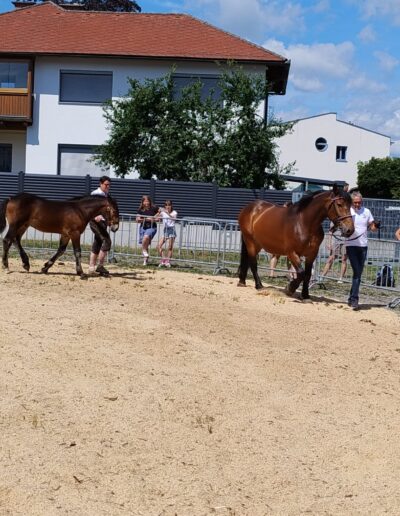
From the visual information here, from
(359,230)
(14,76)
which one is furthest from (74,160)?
(359,230)

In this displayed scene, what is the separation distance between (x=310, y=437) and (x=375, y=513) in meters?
1.22

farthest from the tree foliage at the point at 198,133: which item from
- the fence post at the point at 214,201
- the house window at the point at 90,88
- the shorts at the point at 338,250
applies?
the shorts at the point at 338,250

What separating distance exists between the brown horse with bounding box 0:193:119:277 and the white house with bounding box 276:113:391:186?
47.7 metres

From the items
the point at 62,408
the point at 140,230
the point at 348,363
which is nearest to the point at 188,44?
the point at 140,230

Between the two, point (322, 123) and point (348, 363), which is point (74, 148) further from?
point (322, 123)

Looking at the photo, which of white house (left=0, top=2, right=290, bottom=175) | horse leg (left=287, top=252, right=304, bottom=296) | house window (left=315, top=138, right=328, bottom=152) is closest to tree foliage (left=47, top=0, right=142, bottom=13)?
white house (left=0, top=2, right=290, bottom=175)

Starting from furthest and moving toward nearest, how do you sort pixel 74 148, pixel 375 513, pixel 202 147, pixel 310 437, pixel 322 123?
pixel 322 123 < pixel 74 148 < pixel 202 147 < pixel 310 437 < pixel 375 513

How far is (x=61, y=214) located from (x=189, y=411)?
7295mm

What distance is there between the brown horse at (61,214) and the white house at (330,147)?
47703mm

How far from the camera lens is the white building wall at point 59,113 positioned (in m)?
31.9

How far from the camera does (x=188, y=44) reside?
32.3m

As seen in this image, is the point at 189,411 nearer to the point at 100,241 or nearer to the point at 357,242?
the point at 357,242

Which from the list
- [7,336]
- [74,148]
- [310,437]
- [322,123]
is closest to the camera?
[310,437]

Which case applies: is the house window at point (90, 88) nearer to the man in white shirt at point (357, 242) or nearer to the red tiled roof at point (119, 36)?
the red tiled roof at point (119, 36)
